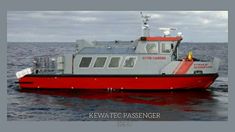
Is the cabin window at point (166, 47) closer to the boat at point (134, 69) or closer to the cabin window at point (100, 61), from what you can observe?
the boat at point (134, 69)

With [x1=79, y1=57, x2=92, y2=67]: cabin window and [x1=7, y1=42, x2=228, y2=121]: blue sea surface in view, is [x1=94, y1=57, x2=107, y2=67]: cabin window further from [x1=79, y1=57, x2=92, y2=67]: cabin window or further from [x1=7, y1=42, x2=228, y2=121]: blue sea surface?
[x1=7, y1=42, x2=228, y2=121]: blue sea surface

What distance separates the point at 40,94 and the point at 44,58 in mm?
1947

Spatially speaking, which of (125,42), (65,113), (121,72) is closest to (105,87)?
(121,72)

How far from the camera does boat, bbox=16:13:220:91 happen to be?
1981 cm

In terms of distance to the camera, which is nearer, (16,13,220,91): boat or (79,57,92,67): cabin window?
(16,13,220,91): boat

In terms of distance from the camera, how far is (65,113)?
1612cm

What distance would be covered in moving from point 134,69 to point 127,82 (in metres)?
0.60

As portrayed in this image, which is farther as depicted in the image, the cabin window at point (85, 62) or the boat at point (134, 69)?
the cabin window at point (85, 62)

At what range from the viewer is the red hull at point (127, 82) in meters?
19.8

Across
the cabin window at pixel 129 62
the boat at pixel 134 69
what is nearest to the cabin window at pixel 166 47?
the boat at pixel 134 69

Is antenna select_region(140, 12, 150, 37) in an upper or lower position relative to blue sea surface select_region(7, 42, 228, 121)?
upper

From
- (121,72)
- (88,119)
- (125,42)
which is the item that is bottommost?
(88,119)

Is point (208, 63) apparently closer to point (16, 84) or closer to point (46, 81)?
point (46, 81)

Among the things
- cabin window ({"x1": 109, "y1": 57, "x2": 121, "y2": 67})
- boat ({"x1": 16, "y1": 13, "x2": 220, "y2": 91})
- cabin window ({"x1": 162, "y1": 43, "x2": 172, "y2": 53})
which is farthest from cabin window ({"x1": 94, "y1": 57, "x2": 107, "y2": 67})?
cabin window ({"x1": 162, "y1": 43, "x2": 172, "y2": 53})
